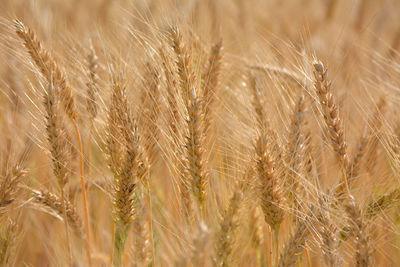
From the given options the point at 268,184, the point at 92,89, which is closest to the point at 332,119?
the point at 268,184

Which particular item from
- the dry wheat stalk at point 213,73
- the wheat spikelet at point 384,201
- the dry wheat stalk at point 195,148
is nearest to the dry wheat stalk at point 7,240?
the dry wheat stalk at point 195,148

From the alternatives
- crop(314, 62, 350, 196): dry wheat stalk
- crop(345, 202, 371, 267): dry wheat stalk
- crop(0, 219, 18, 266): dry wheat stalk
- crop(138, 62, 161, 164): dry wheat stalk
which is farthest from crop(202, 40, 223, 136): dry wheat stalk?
crop(0, 219, 18, 266): dry wheat stalk

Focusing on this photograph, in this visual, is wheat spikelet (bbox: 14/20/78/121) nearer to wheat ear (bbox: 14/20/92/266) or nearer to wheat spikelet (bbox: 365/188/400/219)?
wheat ear (bbox: 14/20/92/266)

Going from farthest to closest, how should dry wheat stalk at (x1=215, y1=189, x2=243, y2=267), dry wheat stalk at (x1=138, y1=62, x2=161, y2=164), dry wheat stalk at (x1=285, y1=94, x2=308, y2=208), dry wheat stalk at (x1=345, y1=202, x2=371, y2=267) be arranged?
1. dry wheat stalk at (x1=138, y1=62, x2=161, y2=164)
2. dry wheat stalk at (x1=285, y1=94, x2=308, y2=208)
3. dry wheat stalk at (x1=215, y1=189, x2=243, y2=267)
4. dry wheat stalk at (x1=345, y1=202, x2=371, y2=267)

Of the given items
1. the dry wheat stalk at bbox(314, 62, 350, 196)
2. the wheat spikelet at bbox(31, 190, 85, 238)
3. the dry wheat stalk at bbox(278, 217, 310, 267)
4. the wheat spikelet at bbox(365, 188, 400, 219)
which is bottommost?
the dry wheat stalk at bbox(278, 217, 310, 267)

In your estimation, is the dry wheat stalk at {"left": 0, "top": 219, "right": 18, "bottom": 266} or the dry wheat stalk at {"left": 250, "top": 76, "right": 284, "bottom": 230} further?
the dry wheat stalk at {"left": 0, "top": 219, "right": 18, "bottom": 266}

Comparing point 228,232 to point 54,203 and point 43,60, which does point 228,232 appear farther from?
point 43,60

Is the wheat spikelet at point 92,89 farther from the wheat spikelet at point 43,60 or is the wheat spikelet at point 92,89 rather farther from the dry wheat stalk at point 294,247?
the dry wheat stalk at point 294,247

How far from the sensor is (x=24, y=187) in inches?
64.9

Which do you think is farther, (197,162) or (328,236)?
(197,162)

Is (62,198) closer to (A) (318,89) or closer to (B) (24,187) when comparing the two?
(B) (24,187)

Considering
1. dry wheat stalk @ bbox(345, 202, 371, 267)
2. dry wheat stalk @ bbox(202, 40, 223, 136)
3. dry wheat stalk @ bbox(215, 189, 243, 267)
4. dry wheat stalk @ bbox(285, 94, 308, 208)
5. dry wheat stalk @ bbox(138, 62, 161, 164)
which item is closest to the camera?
dry wheat stalk @ bbox(345, 202, 371, 267)

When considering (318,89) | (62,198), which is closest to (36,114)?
(62,198)

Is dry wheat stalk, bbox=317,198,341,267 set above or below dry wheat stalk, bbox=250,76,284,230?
below
